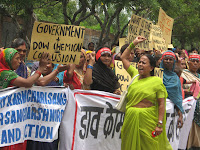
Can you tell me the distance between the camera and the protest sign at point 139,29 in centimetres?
592

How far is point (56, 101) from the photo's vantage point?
4.48m

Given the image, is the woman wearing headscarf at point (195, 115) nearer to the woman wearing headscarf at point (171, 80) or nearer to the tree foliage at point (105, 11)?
the woman wearing headscarf at point (171, 80)

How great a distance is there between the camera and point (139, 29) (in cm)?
611

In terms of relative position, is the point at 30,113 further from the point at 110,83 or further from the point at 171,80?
the point at 171,80

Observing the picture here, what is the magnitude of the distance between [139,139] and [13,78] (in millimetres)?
1903

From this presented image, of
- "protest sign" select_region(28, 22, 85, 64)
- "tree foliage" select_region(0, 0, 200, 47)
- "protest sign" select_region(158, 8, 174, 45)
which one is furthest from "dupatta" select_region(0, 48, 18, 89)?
"tree foliage" select_region(0, 0, 200, 47)

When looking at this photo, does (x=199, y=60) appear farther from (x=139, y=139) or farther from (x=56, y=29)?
(x=56, y=29)

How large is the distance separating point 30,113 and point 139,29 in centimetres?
291

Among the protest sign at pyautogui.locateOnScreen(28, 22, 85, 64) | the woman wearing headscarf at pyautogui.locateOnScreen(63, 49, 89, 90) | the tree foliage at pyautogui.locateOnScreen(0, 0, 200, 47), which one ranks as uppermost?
the tree foliage at pyautogui.locateOnScreen(0, 0, 200, 47)

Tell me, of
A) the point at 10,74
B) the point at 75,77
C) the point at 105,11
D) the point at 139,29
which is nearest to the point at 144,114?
the point at 75,77

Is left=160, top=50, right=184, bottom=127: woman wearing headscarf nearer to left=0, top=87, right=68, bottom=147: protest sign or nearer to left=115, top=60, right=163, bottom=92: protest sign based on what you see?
left=115, top=60, right=163, bottom=92: protest sign

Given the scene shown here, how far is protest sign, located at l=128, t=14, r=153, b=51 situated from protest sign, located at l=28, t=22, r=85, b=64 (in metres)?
1.58

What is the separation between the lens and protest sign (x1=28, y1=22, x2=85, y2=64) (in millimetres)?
4277

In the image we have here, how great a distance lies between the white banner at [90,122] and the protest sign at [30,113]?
19 centimetres
